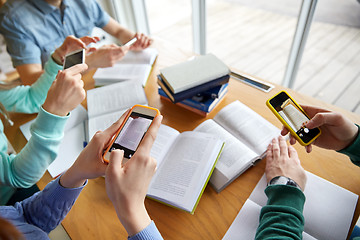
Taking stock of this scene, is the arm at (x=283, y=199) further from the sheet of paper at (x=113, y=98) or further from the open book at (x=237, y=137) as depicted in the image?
the sheet of paper at (x=113, y=98)

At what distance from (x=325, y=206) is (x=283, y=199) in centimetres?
13

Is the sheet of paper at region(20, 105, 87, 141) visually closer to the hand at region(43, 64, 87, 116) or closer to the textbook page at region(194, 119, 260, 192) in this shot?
the hand at region(43, 64, 87, 116)

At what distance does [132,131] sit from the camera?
60cm

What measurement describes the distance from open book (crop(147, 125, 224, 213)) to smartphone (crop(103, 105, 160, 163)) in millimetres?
170

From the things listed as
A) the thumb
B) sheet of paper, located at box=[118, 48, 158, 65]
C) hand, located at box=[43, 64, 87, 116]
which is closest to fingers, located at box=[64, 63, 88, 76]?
hand, located at box=[43, 64, 87, 116]

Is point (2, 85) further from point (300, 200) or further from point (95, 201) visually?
point (300, 200)

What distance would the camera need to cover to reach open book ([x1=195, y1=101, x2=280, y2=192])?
693mm

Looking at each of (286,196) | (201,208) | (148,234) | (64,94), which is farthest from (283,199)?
(64,94)

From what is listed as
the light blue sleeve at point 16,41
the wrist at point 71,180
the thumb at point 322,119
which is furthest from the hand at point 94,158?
the light blue sleeve at point 16,41

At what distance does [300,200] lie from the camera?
580mm

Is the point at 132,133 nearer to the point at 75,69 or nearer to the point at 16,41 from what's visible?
the point at 75,69

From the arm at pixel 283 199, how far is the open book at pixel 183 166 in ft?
0.54

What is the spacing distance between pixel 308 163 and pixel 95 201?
667 millimetres

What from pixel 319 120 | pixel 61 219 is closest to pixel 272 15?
pixel 319 120
